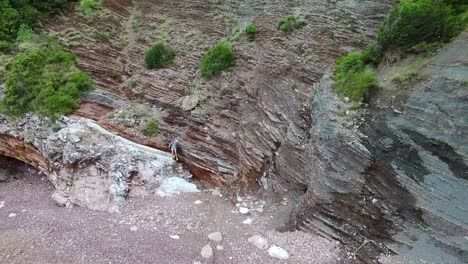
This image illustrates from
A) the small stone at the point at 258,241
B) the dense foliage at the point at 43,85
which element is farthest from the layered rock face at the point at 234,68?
the small stone at the point at 258,241

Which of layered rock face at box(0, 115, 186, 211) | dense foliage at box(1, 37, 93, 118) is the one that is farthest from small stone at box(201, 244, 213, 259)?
dense foliage at box(1, 37, 93, 118)

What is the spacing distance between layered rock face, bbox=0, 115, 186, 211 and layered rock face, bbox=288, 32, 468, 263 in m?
5.65

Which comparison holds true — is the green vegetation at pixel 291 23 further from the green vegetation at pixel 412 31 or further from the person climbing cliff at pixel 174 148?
the person climbing cliff at pixel 174 148

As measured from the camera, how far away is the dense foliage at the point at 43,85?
1406 cm

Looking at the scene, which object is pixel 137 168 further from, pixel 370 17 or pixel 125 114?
pixel 370 17

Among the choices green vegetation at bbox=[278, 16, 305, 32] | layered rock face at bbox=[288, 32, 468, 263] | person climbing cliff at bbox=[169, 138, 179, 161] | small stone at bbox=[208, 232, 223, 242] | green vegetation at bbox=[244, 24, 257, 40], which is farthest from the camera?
A: green vegetation at bbox=[244, 24, 257, 40]

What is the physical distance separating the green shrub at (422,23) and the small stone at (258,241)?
6.18 metres

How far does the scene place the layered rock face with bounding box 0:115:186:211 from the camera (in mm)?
12945

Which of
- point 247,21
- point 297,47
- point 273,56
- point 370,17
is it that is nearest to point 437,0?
point 370,17

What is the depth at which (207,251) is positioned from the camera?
33.3 feet

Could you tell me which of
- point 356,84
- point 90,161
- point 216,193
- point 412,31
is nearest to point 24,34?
point 90,161

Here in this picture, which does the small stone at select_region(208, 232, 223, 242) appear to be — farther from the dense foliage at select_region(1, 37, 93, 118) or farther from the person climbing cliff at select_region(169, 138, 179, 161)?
the dense foliage at select_region(1, 37, 93, 118)

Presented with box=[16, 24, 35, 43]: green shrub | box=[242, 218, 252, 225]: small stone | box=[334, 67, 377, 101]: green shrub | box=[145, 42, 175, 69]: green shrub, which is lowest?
box=[242, 218, 252, 225]: small stone

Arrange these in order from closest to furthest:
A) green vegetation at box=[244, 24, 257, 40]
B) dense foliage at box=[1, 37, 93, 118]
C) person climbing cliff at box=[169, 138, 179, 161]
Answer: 1. person climbing cliff at box=[169, 138, 179, 161]
2. dense foliage at box=[1, 37, 93, 118]
3. green vegetation at box=[244, 24, 257, 40]
